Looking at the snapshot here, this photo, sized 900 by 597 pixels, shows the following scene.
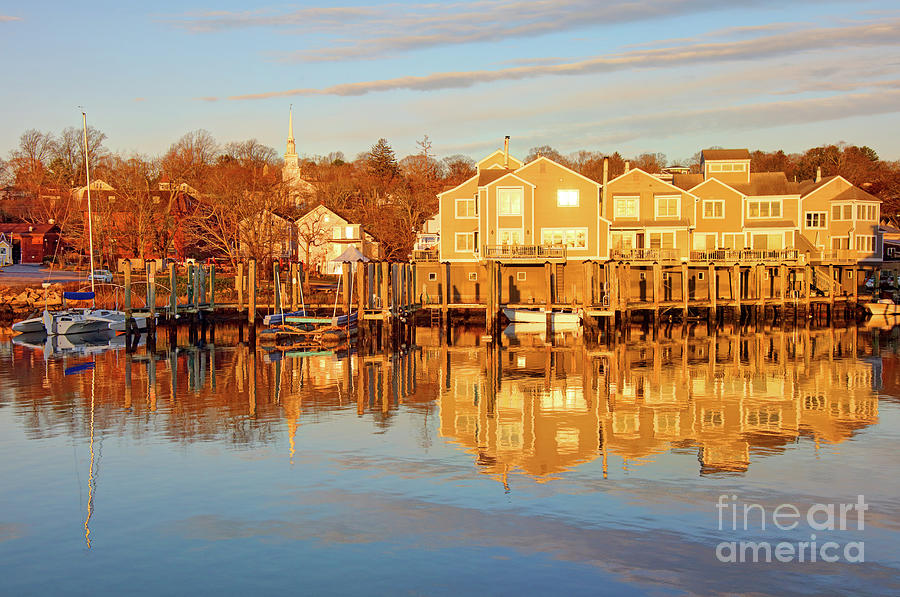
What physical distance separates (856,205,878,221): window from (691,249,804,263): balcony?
10.6 m

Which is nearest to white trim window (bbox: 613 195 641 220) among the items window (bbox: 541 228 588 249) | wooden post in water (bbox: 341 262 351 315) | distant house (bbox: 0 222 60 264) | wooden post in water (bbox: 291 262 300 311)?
window (bbox: 541 228 588 249)

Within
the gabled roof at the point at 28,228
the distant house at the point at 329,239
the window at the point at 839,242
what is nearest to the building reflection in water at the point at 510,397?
the window at the point at 839,242

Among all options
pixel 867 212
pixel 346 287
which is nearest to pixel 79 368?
pixel 346 287

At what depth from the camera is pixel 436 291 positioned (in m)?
70.4

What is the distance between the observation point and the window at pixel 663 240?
66.9 metres

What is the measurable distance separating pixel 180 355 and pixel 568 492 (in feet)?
101

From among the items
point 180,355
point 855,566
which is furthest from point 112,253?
point 855,566

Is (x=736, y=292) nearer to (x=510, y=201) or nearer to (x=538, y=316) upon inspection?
(x=538, y=316)

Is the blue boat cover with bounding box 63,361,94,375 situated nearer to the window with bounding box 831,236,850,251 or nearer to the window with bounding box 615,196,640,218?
the window with bounding box 615,196,640,218

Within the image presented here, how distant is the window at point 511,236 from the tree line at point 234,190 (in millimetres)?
25231

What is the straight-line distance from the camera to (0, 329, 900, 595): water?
13.6 meters

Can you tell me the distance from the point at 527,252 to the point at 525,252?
14 centimetres

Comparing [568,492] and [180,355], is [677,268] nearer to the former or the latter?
[180,355]

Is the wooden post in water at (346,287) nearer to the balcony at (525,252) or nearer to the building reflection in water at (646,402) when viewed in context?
the building reflection in water at (646,402)
